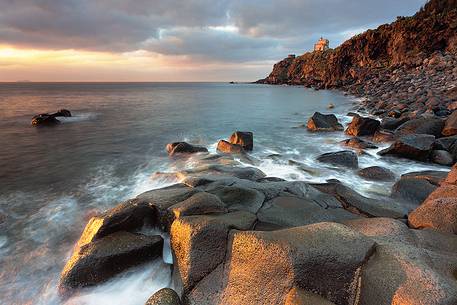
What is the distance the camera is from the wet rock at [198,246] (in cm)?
415

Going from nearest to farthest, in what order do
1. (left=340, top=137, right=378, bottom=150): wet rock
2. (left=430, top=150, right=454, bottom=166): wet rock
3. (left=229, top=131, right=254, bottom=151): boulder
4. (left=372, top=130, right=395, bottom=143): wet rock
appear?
(left=430, top=150, right=454, bottom=166): wet rock < (left=340, top=137, right=378, bottom=150): wet rock < (left=229, top=131, right=254, bottom=151): boulder < (left=372, top=130, right=395, bottom=143): wet rock

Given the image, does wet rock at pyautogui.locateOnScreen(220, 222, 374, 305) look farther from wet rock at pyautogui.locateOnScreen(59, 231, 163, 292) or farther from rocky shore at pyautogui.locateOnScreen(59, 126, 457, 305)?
wet rock at pyautogui.locateOnScreen(59, 231, 163, 292)

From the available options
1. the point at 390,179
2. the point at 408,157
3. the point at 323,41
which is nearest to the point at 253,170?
the point at 390,179

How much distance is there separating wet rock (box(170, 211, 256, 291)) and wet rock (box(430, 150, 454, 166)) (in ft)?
32.7

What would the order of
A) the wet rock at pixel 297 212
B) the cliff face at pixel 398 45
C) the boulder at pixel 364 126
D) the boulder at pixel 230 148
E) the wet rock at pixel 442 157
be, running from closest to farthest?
the wet rock at pixel 297 212
the wet rock at pixel 442 157
the boulder at pixel 230 148
the boulder at pixel 364 126
the cliff face at pixel 398 45

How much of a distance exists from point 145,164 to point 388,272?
10.5m

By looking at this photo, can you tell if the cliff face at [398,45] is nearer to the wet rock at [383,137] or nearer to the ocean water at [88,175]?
the wet rock at [383,137]

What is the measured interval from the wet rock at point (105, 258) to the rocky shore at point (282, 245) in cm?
2

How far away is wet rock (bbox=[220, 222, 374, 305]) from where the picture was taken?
11.1 ft

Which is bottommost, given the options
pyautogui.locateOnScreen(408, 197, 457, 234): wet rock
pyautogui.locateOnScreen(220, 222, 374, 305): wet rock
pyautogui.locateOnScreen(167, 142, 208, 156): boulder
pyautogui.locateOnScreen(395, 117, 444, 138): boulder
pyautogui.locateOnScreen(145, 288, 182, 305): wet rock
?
pyautogui.locateOnScreen(167, 142, 208, 156): boulder

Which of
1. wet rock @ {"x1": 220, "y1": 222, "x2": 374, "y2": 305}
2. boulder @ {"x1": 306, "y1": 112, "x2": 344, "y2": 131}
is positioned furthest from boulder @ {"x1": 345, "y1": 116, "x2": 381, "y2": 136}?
wet rock @ {"x1": 220, "y1": 222, "x2": 374, "y2": 305}

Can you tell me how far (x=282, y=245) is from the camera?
11.8 feet

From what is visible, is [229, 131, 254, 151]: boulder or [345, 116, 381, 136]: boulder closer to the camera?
[229, 131, 254, 151]: boulder

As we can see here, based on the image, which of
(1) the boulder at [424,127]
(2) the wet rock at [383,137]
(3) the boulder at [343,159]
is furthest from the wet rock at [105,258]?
(1) the boulder at [424,127]
